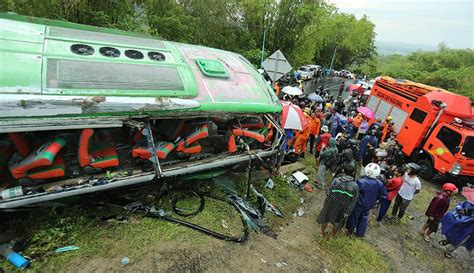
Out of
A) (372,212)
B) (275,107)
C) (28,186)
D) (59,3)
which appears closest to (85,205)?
(28,186)

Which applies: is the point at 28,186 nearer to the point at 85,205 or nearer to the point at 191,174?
the point at 85,205

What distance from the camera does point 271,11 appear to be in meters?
19.1

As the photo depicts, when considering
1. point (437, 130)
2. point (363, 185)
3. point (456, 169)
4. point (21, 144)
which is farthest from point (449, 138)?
point (21, 144)

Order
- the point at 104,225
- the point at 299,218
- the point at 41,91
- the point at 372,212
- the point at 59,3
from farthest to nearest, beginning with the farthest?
the point at 59,3, the point at 372,212, the point at 299,218, the point at 104,225, the point at 41,91

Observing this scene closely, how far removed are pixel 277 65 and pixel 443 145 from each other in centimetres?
534

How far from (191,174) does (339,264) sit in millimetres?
2637

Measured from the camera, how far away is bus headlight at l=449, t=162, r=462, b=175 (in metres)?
8.20

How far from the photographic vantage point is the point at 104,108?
11.1 ft

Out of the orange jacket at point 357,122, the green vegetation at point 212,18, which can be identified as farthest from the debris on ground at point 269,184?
the green vegetation at point 212,18

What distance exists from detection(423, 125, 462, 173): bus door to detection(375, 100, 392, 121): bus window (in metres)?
2.43

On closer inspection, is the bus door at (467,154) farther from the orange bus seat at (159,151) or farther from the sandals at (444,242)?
the orange bus seat at (159,151)

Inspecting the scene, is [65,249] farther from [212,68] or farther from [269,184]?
[269,184]

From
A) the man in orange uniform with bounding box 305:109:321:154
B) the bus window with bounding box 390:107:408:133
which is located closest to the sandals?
the man in orange uniform with bounding box 305:109:321:154

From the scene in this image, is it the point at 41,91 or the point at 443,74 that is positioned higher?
the point at 41,91
